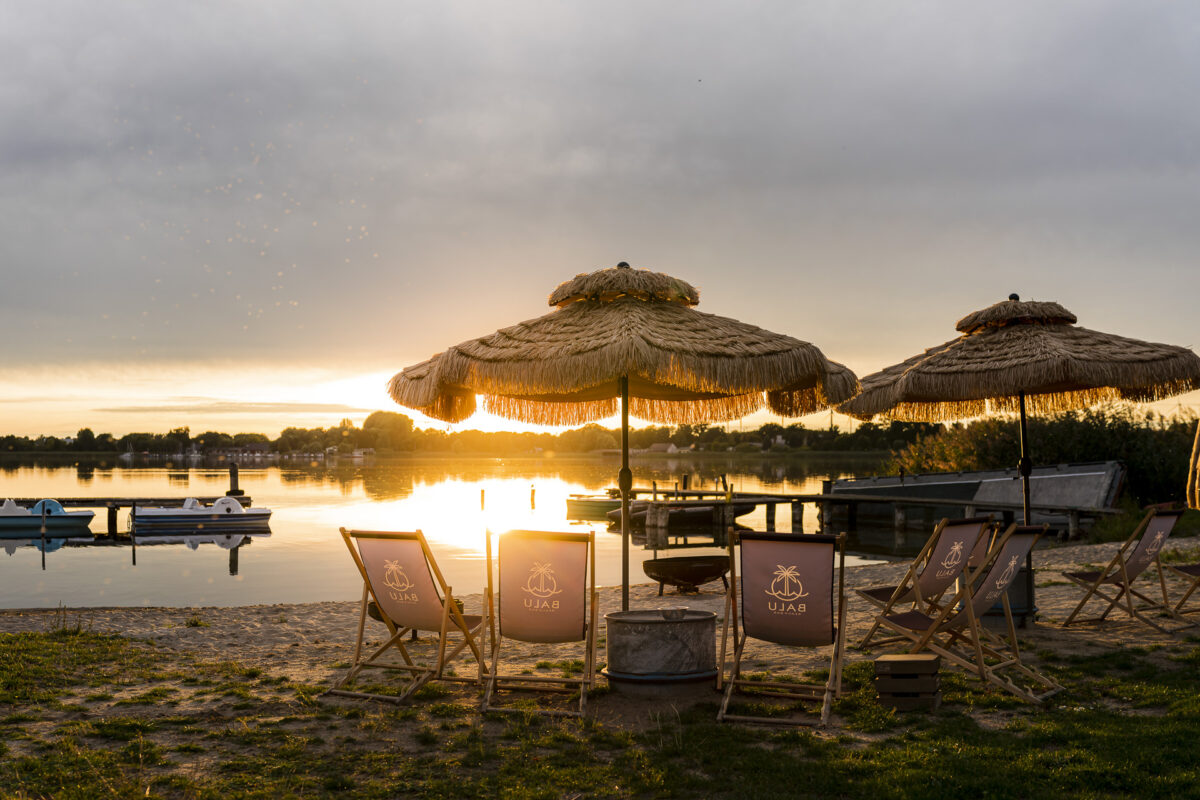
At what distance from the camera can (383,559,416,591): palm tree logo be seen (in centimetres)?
531

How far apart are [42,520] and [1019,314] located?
29.6m

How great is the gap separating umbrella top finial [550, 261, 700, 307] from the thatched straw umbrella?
300 centimetres

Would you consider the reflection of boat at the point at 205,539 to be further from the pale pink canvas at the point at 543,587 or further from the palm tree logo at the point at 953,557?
the palm tree logo at the point at 953,557

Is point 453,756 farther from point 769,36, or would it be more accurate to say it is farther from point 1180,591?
point 769,36

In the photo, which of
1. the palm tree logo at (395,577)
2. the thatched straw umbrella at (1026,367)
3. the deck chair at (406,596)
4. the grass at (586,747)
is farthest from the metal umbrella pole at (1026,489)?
the palm tree logo at (395,577)

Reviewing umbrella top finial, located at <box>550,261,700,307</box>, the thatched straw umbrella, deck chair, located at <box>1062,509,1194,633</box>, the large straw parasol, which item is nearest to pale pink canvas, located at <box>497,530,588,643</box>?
the large straw parasol

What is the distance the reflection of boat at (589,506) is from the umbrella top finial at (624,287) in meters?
26.4

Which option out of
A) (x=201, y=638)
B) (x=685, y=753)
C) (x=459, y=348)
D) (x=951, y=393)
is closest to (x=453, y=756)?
(x=685, y=753)

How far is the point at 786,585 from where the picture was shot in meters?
4.93

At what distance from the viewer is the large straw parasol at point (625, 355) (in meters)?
5.24

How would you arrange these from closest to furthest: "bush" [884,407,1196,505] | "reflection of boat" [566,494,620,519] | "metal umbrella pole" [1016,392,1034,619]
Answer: "metal umbrella pole" [1016,392,1034,619], "bush" [884,407,1196,505], "reflection of boat" [566,494,620,519]

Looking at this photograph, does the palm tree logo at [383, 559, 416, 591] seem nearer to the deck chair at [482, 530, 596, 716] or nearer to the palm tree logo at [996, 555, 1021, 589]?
the deck chair at [482, 530, 596, 716]

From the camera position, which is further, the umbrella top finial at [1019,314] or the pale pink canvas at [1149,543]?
the umbrella top finial at [1019,314]

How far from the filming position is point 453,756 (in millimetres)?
4117
